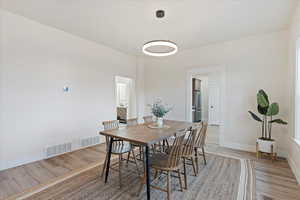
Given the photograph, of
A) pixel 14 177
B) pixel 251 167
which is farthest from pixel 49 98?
pixel 251 167

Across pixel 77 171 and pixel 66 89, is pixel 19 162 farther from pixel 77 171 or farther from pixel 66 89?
pixel 66 89

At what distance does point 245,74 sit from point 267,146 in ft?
5.81

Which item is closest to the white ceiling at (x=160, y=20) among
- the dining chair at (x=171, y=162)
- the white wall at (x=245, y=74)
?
the white wall at (x=245, y=74)

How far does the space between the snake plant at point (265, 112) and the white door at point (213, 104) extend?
11.9 feet

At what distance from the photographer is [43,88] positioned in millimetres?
3189

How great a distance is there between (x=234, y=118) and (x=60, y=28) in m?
4.82

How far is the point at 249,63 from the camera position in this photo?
12.4 feet

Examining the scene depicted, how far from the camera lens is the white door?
7.18 m

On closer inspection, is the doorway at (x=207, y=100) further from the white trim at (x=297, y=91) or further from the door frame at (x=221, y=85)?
the white trim at (x=297, y=91)

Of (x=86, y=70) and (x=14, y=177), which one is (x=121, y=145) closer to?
(x=14, y=177)

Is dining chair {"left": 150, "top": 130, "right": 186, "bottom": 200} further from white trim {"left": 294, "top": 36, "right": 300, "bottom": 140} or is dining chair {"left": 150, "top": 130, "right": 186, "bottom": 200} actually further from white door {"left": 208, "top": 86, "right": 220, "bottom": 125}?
white door {"left": 208, "top": 86, "right": 220, "bottom": 125}

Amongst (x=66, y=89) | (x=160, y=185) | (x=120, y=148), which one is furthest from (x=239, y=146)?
(x=66, y=89)

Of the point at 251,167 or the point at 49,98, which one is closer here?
the point at 251,167

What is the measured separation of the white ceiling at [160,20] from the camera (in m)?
2.48
